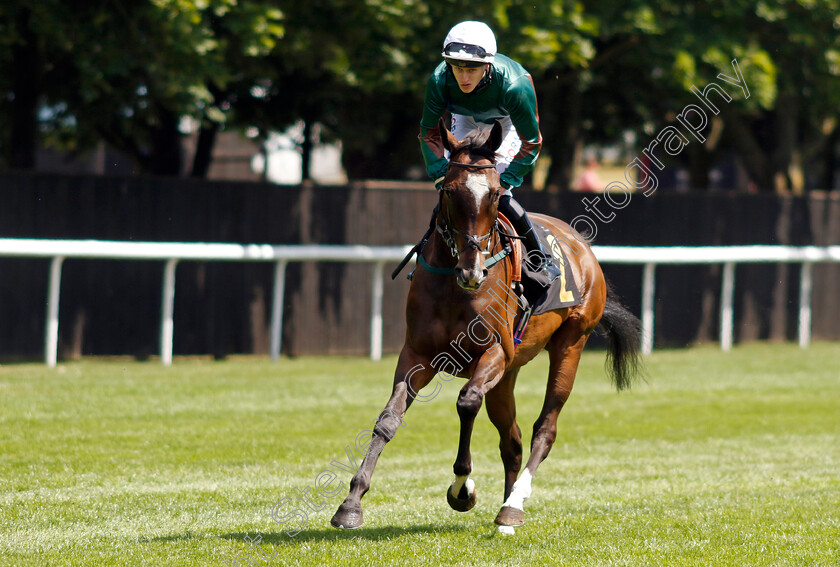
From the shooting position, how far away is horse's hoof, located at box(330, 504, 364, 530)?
4.93m

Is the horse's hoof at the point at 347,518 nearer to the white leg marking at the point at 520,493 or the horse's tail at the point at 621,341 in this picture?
the white leg marking at the point at 520,493

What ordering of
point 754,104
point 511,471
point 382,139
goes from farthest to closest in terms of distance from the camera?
point 382,139
point 754,104
point 511,471

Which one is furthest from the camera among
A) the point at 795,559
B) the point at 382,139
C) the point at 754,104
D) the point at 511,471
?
the point at 382,139

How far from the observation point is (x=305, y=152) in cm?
1784

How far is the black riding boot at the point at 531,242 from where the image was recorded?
6184 millimetres

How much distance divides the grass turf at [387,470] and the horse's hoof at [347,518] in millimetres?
231

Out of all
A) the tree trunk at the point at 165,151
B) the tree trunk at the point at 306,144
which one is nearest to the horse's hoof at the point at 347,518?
the tree trunk at the point at 165,151

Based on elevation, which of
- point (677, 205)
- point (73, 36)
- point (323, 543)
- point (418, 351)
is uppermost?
point (73, 36)

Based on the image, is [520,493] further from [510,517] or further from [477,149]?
[477,149]

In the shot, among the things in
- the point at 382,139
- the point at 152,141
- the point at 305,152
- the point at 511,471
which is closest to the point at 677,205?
the point at 382,139

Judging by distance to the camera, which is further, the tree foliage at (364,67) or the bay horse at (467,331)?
the tree foliage at (364,67)

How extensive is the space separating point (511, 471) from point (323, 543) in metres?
1.38

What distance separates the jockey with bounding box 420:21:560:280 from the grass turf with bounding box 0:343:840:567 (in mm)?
1897

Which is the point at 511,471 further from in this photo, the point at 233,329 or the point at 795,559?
the point at 233,329
